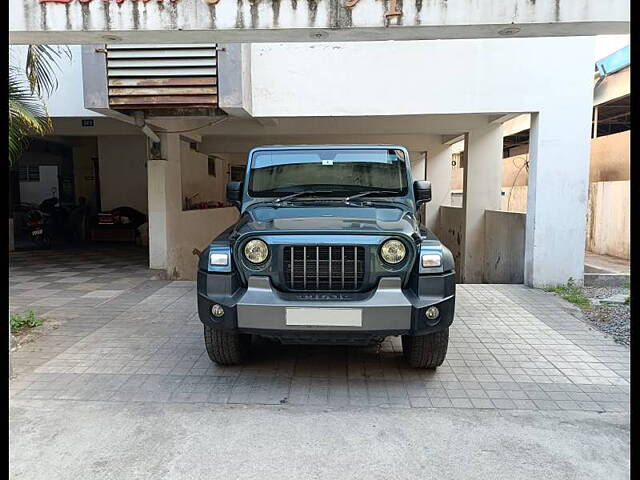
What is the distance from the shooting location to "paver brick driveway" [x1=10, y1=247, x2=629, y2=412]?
378 cm

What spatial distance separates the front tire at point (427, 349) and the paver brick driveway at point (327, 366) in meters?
0.12

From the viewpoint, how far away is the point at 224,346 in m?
4.16

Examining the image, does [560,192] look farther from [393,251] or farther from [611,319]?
[393,251]

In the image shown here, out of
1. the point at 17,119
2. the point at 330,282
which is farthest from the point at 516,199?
the point at 17,119

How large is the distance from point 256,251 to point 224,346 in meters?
0.97

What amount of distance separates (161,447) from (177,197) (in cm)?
791

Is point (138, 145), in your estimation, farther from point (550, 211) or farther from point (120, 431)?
point (120, 431)

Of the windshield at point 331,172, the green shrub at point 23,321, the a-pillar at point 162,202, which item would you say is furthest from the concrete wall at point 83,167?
the windshield at point 331,172

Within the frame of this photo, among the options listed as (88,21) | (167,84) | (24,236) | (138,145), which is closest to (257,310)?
(88,21)

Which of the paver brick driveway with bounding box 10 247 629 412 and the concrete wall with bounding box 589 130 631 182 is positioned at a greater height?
the concrete wall with bounding box 589 130 631 182

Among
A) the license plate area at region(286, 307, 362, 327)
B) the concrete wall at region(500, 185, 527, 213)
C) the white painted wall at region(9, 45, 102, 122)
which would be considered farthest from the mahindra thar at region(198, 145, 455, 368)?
the concrete wall at region(500, 185, 527, 213)

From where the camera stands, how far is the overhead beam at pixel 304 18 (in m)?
3.98

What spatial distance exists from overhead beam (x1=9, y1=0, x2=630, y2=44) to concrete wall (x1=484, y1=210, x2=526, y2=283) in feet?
16.1

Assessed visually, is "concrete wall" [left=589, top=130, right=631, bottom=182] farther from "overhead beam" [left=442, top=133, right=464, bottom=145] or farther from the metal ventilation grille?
the metal ventilation grille
